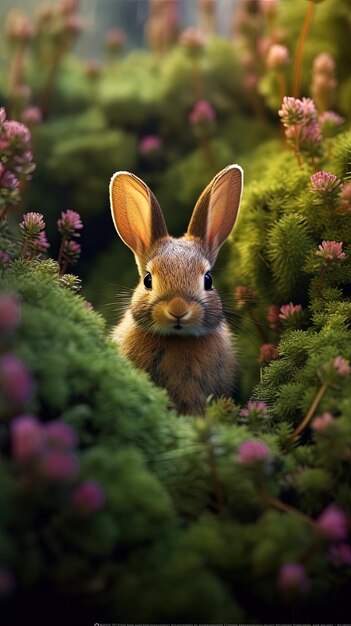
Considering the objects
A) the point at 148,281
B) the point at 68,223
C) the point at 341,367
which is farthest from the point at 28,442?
the point at 148,281

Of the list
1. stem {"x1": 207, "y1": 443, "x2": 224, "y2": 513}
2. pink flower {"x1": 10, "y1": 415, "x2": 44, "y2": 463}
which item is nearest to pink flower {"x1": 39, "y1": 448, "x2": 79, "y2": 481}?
pink flower {"x1": 10, "y1": 415, "x2": 44, "y2": 463}

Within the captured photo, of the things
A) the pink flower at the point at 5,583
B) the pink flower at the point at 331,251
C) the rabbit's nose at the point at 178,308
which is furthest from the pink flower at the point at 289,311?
the pink flower at the point at 5,583

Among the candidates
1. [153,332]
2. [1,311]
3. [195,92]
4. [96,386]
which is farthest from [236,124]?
[1,311]

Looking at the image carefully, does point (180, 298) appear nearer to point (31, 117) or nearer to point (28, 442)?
point (28, 442)

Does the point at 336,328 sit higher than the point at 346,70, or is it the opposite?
the point at 346,70

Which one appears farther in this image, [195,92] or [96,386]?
[195,92]

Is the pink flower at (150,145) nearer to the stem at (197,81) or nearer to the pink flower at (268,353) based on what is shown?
the stem at (197,81)

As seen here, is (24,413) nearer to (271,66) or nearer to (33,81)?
(271,66)

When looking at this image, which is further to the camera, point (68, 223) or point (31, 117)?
point (31, 117)
